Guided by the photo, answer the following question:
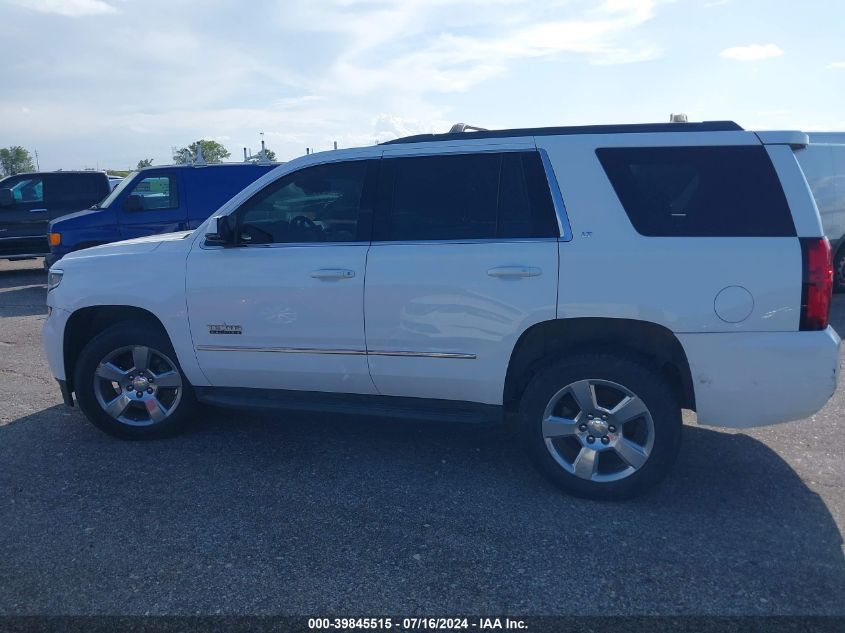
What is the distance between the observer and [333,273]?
14.2 feet

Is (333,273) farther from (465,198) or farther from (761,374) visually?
(761,374)

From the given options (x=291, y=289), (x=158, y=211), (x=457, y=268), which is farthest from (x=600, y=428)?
(x=158, y=211)

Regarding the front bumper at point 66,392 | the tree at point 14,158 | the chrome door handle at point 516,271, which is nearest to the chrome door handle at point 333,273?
the chrome door handle at point 516,271

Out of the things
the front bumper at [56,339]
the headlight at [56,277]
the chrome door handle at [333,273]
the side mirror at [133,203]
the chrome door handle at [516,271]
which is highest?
the side mirror at [133,203]

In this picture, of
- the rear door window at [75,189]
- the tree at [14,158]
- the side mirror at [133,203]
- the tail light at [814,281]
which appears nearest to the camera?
the tail light at [814,281]

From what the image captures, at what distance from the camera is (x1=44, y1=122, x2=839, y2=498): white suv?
12.3 ft

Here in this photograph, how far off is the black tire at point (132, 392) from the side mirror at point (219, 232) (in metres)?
0.78

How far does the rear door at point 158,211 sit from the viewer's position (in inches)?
422

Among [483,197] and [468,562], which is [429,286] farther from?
[468,562]

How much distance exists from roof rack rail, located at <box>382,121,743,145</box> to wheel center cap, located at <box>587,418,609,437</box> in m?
1.62

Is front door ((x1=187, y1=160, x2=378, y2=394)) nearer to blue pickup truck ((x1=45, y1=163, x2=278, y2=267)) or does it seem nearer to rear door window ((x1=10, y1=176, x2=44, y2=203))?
blue pickup truck ((x1=45, y1=163, x2=278, y2=267))

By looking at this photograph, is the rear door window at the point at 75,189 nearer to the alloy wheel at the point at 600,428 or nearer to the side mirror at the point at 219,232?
the side mirror at the point at 219,232

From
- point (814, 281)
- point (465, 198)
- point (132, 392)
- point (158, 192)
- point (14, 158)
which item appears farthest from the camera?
point (14, 158)

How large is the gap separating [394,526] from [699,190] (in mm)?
2398
